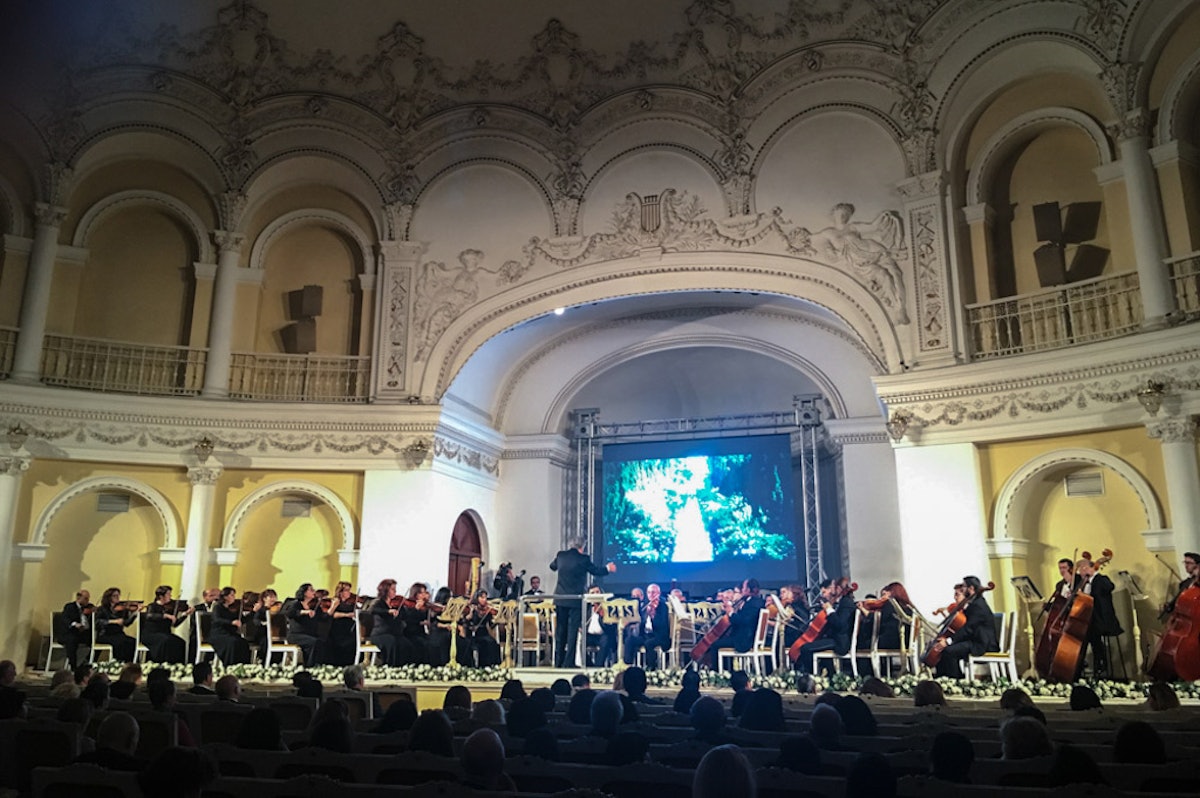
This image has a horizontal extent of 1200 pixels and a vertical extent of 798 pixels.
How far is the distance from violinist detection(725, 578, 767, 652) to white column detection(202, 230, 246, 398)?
8.49 metres

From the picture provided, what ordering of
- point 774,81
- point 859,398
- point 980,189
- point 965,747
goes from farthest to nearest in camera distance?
point 859,398, point 774,81, point 980,189, point 965,747

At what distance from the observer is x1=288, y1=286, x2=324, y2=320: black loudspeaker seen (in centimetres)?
1538

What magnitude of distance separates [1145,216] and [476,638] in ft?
32.6

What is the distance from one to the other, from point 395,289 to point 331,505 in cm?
363

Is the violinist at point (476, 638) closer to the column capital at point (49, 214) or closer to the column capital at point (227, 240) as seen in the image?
the column capital at point (227, 240)

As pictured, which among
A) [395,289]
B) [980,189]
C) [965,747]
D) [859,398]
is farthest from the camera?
[859,398]

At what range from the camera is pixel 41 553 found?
13.0m

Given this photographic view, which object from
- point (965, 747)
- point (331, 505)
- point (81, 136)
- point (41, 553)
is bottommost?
point (965, 747)

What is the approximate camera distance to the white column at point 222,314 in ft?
46.8

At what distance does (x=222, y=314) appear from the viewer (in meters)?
14.5

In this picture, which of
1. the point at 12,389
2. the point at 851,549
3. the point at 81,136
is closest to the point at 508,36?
the point at 81,136

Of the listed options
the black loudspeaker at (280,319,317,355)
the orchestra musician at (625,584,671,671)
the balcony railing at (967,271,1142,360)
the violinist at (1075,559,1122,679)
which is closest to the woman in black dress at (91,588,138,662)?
the black loudspeaker at (280,319,317,355)

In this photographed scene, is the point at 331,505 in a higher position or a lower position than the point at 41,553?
higher

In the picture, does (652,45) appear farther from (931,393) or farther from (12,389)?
(12,389)
